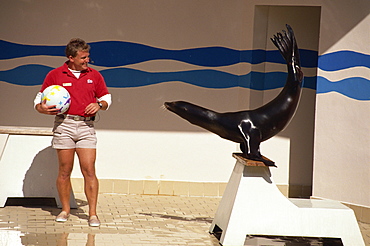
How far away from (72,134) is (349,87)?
339cm

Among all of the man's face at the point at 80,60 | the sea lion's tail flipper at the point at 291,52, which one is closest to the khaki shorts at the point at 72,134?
the man's face at the point at 80,60

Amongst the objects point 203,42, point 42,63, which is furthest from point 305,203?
point 42,63

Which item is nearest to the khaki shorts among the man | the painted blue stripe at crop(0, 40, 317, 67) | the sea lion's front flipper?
the man

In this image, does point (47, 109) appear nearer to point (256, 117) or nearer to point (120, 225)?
point (120, 225)

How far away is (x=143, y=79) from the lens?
8.66 meters

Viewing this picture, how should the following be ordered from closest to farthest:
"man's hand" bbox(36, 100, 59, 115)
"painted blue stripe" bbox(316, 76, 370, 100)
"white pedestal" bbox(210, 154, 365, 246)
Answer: "white pedestal" bbox(210, 154, 365, 246) → "man's hand" bbox(36, 100, 59, 115) → "painted blue stripe" bbox(316, 76, 370, 100)

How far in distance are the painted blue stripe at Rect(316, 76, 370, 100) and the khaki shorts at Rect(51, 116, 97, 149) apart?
3051 millimetres

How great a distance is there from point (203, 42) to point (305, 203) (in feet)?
10.5

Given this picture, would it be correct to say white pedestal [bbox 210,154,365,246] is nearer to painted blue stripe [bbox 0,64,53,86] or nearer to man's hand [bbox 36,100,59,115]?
man's hand [bbox 36,100,59,115]

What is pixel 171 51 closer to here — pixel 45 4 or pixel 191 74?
pixel 191 74

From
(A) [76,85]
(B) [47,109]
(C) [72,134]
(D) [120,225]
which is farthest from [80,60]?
(D) [120,225]

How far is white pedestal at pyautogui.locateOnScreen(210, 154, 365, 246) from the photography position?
19.4 ft

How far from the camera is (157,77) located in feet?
28.5

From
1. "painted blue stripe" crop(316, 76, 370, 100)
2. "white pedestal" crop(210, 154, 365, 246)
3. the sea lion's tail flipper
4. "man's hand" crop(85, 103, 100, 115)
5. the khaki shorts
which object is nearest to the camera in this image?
"white pedestal" crop(210, 154, 365, 246)
